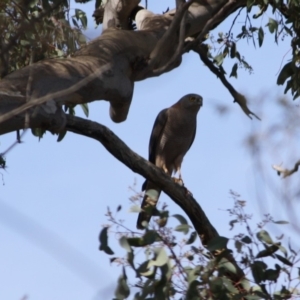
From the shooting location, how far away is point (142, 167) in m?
4.32

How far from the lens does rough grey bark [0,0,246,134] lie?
3432 millimetres

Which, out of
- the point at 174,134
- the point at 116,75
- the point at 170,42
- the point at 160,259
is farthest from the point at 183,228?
the point at 174,134

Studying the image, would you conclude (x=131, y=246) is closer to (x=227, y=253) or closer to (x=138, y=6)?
(x=227, y=253)

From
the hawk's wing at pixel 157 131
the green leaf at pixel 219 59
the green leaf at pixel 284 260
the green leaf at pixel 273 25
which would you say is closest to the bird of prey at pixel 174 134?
the hawk's wing at pixel 157 131

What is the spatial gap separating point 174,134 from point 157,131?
228 mm

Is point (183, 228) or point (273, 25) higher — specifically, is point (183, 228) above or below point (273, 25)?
below

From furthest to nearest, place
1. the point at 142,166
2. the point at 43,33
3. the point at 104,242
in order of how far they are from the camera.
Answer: the point at 142,166, the point at 43,33, the point at 104,242

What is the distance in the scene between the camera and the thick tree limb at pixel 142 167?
157 inches

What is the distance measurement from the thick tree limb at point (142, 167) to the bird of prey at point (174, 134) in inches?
87.8

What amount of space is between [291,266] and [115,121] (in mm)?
1804

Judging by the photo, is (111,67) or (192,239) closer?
(192,239)

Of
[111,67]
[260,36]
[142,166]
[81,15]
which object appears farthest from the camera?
[260,36]

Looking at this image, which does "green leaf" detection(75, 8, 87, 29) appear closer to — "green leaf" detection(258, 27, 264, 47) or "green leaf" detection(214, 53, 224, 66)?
"green leaf" detection(214, 53, 224, 66)

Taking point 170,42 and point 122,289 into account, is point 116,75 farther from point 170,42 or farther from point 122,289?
point 122,289
